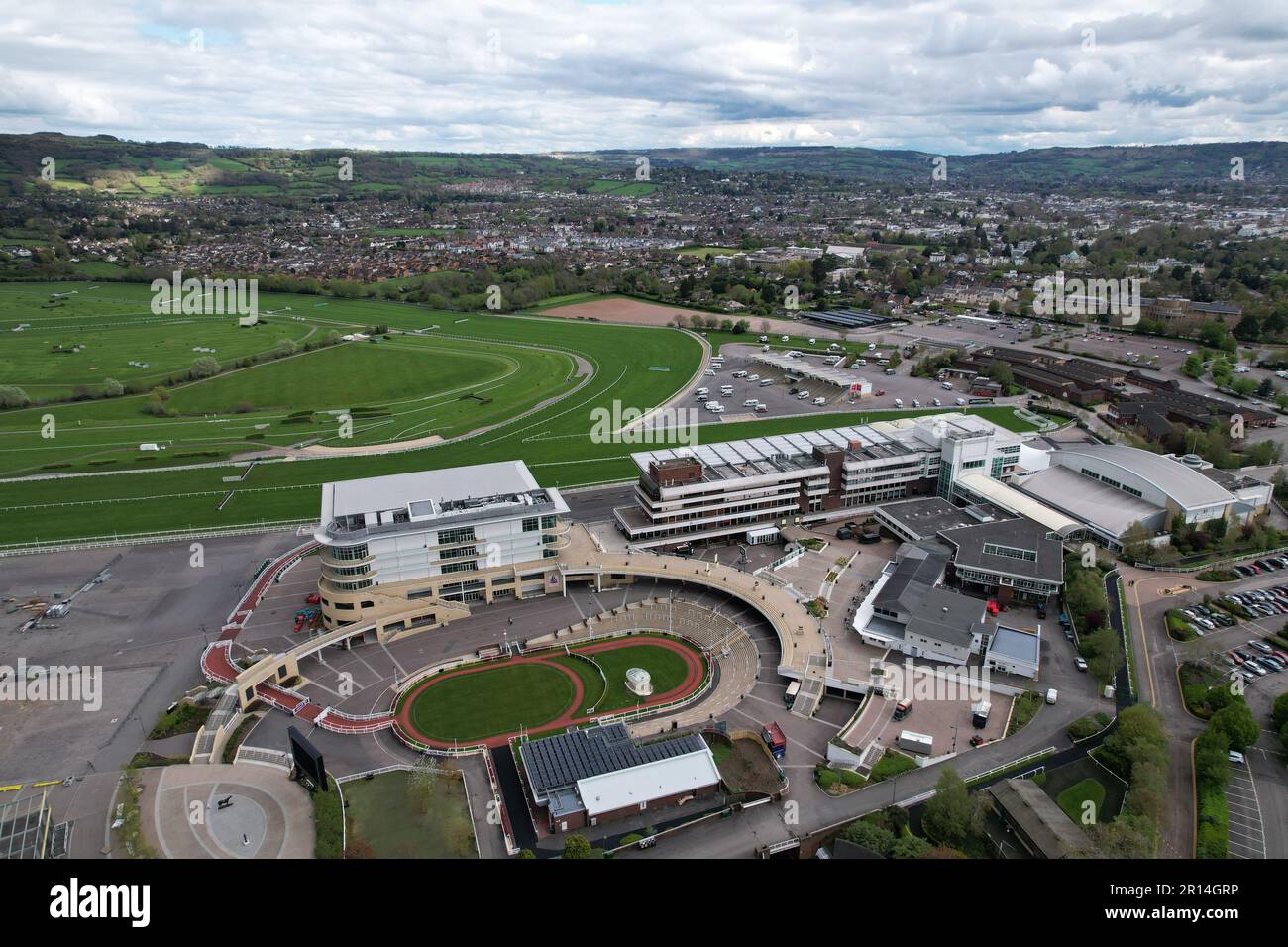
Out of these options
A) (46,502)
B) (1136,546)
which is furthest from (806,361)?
(46,502)

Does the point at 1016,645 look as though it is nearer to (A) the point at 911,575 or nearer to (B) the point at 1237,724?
(A) the point at 911,575

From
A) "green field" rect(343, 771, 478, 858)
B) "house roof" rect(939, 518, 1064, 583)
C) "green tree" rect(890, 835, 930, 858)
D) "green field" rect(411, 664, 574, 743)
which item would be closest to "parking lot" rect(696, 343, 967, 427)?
"house roof" rect(939, 518, 1064, 583)

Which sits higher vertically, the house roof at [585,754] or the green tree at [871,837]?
the house roof at [585,754]

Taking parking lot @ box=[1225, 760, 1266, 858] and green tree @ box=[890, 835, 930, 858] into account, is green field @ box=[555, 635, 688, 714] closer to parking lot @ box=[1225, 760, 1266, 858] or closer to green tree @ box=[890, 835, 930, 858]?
green tree @ box=[890, 835, 930, 858]

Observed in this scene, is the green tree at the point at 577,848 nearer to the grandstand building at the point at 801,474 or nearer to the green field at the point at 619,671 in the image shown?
the green field at the point at 619,671

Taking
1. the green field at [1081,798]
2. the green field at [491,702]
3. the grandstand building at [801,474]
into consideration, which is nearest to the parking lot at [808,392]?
the grandstand building at [801,474]

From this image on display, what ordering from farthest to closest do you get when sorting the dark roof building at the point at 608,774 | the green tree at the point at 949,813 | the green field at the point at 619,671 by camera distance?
the green field at the point at 619,671 < the dark roof building at the point at 608,774 < the green tree at the point at 949,813
